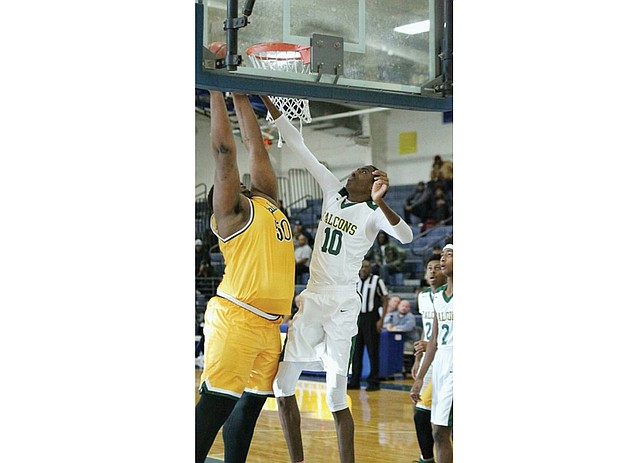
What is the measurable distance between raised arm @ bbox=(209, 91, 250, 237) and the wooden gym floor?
1.46 metres

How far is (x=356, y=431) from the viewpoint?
6113 mm

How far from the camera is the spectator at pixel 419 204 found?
1086 centimetres

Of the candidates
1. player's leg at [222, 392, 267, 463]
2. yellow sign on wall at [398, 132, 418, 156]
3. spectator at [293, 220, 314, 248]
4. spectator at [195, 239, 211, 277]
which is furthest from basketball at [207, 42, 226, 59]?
yellow sign on wall at [398, 132, 418, 156]

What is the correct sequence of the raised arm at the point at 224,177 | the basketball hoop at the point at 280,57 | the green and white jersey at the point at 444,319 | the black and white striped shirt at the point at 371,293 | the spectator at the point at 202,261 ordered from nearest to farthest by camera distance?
the basketball hoop at the point at 280,57, the raised arm at the point at 224,177, the green and white jersey at the point at 444,319, the black and white striped shirt at the point at 371,293, the spectator at the point at 202,261

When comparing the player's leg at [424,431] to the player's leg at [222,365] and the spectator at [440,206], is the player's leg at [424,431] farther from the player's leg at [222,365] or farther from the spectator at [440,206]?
the spectator at [440,206]

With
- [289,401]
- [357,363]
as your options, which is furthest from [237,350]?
[357,363]

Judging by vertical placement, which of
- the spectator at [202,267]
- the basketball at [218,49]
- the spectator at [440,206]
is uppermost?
the basketball at [218,49]

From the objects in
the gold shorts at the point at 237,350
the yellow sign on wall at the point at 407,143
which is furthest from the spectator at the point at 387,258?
the gold shorts at the point at 237,350

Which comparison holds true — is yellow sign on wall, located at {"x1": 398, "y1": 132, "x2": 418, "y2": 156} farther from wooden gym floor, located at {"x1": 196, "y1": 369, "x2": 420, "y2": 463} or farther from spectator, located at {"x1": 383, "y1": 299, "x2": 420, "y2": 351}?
wooden gym floor, located at {"x1": 196, "y1": 369, "x2": 420, "y2": 463}

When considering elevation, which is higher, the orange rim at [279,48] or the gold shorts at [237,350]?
the orange rim at [279,48]

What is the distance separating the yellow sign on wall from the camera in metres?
11.1

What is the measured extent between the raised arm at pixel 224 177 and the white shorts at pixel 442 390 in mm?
1181
